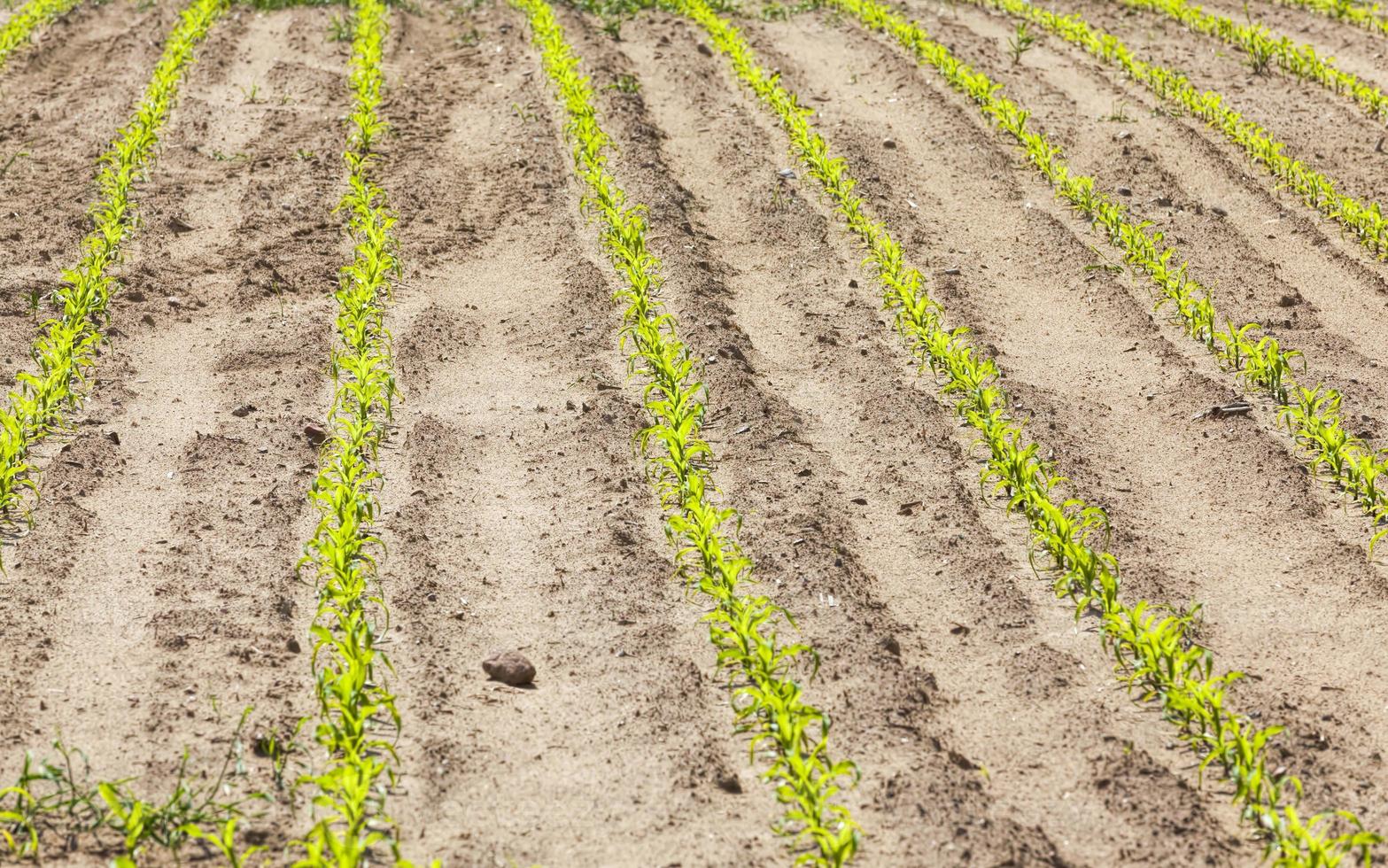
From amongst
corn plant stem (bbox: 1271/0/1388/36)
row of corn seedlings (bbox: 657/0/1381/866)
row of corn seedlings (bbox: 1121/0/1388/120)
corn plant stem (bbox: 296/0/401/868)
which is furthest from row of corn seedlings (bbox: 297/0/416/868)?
corn plant stem (bbox: 1271/0/1388/36)

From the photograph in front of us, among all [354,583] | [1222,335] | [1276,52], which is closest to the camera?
[354,583]

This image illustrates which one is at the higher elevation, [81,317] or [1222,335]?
[1222,335]

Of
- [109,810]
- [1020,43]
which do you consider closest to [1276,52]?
[1020,43]

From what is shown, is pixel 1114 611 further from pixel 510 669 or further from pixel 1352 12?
pixel 1352 12

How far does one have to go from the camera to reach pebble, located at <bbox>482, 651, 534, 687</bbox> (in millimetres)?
4609

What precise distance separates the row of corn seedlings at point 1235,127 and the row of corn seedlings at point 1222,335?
1076 millimetres

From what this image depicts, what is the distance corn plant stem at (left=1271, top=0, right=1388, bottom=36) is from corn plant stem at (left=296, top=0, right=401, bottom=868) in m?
9.15

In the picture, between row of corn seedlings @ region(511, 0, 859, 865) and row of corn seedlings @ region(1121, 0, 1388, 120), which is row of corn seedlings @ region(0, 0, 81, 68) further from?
row of corn seedlings @ region(1121, 0, 1388, 120)

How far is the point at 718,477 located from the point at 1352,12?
405 inches

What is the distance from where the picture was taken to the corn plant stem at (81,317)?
582 cm

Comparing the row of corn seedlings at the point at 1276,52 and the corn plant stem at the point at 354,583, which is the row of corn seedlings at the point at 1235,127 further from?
the corn plant stem at the point at 354,583

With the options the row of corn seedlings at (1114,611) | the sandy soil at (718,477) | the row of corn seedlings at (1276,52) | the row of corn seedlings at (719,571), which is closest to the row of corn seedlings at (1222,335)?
the sandy soil at (718,477)

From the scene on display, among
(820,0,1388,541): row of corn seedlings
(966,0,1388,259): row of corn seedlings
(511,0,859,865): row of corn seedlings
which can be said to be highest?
(966,0,1388,259): row of corn seedlings

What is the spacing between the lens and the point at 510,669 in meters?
4.61
